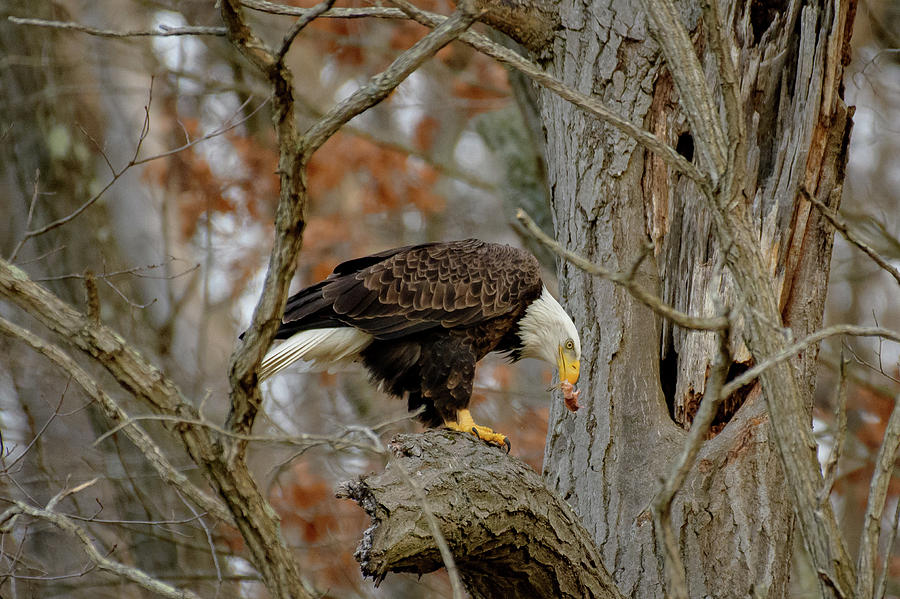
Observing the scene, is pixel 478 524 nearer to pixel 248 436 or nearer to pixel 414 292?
pixel 248 436

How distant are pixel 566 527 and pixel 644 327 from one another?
1.19m

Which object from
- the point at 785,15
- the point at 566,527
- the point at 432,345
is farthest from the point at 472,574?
the point at 785,15

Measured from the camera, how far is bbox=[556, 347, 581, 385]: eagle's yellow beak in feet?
15.2

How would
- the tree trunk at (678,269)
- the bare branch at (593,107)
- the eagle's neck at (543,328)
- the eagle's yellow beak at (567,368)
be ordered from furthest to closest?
the eagle's neck at (543,328) < the eagle's yellow beak at (567,368) < the tree trunk at (678,269) < the bare branch at (593,107)

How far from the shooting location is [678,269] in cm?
451

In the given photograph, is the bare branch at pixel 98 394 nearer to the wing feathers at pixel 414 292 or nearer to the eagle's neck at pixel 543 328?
the wing feathers at pixel 414 292

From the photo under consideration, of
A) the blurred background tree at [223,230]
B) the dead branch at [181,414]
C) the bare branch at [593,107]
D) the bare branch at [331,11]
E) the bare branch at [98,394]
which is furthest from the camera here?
the blurred background tree at [223,230]

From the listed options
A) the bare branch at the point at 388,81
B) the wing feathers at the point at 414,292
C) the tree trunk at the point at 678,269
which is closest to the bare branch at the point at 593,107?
the bare branch at the point at 388,81

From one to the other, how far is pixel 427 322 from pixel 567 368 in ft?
2.29

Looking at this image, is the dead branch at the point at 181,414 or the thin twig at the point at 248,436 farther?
the dead branch at the point at 181,414

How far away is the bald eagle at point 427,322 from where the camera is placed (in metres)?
4.61

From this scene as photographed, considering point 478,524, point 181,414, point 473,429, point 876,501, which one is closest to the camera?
point 181,414

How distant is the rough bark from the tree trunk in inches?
25.4

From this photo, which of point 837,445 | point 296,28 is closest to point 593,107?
point 296,28
